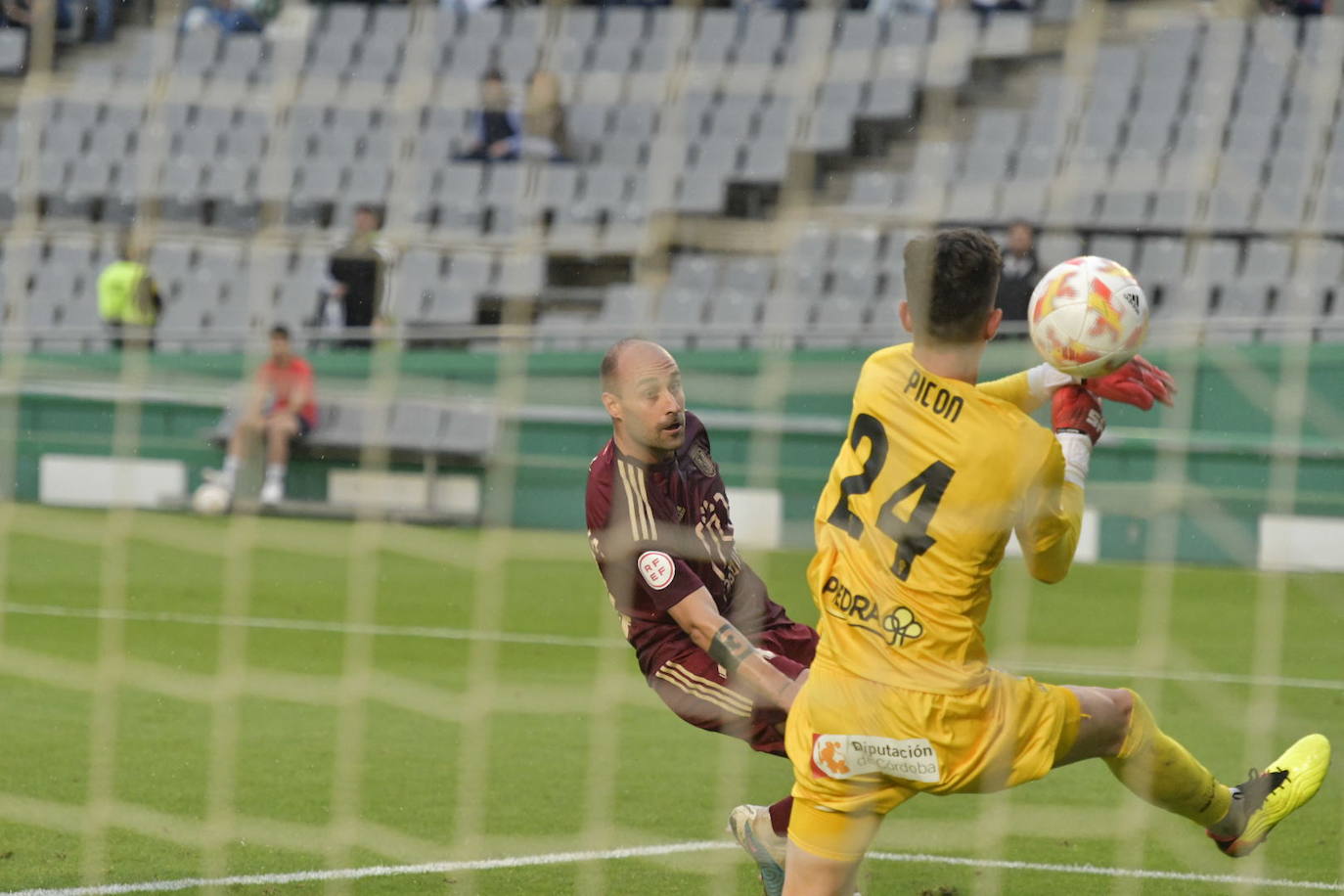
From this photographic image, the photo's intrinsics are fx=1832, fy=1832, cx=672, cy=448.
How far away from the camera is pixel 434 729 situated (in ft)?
25.0

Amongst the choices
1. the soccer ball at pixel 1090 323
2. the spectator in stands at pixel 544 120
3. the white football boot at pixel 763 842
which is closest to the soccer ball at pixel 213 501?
the spectator in stands at pixel 544 120

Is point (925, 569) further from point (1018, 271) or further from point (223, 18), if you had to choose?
point (223, 18)

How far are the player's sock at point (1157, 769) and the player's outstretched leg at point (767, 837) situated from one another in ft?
3.15

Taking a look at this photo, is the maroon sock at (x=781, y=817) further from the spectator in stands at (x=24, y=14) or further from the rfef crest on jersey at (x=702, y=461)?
the spectator in stands at (x=24, y=14)

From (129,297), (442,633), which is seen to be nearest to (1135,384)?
(442,633)

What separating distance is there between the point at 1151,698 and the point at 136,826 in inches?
188

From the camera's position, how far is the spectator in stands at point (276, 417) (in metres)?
15.5

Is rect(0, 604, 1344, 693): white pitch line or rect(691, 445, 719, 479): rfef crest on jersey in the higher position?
rect(691, 445, 719, 479): rfef crest on jersey

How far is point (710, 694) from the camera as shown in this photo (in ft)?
15.8

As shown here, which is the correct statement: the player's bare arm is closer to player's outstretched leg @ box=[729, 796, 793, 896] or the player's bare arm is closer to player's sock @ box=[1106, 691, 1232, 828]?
player's outstretched leg @ box=[729, 796, 793, 896]

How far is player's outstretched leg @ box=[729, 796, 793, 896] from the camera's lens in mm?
4781

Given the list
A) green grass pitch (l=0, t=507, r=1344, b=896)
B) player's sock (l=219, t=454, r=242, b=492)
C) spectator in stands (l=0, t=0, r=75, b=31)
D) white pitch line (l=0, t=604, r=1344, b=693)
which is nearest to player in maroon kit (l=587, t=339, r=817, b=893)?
green grass pitch (l=0, t=507, r=1344, b=896)

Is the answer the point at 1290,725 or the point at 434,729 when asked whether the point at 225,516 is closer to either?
the point at 434,729

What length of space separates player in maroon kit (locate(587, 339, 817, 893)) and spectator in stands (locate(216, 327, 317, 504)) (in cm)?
1086
